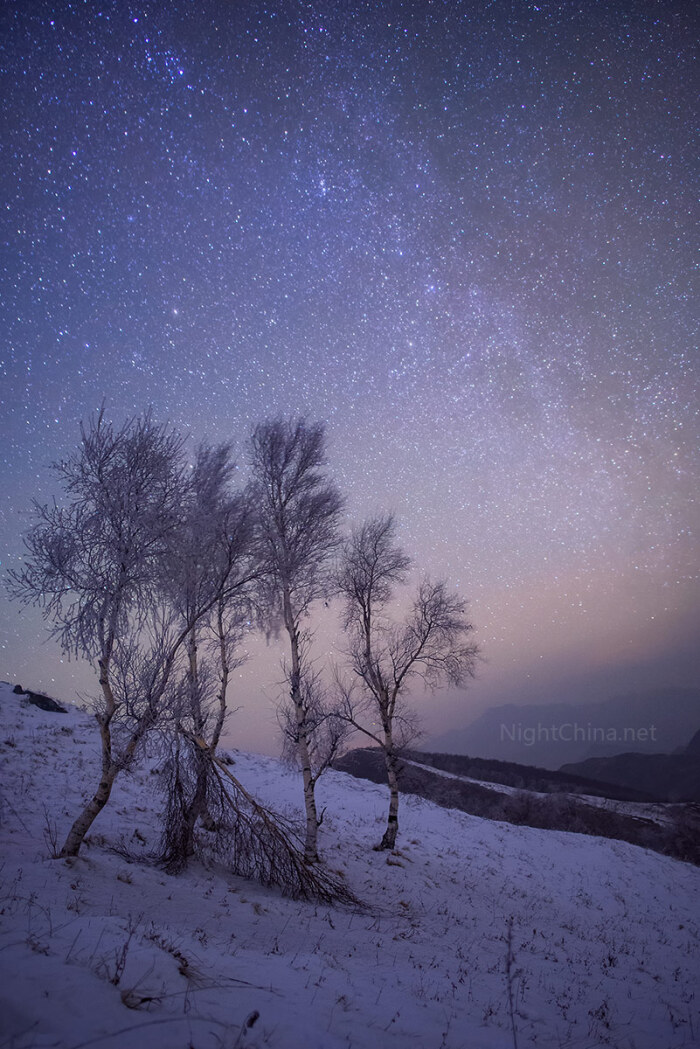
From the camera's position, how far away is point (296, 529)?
437 inches

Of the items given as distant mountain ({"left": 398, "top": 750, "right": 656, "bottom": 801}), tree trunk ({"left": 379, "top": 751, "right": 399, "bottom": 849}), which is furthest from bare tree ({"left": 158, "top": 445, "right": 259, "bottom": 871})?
distant mountain ({"left": 398, "top": 750, "right": 656, "bottom": 801})

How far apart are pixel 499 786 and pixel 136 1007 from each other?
36436mm

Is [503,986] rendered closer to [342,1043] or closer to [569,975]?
[569,975]

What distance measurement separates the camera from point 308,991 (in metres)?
4.00

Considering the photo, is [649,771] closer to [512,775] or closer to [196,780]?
[512,775]

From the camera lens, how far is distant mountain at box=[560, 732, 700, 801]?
223 ft

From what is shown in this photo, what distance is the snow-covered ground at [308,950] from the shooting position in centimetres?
299

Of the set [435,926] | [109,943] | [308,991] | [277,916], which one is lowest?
[435,926]

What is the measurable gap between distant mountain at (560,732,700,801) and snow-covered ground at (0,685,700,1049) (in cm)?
7054

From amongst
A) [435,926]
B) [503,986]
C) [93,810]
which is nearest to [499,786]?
[435,926]

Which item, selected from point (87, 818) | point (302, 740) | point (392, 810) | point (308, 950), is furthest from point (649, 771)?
point (87, 818)

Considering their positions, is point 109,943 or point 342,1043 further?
point 109,943

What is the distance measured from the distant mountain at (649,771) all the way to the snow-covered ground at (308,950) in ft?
231

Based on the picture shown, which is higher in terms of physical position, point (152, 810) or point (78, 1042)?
point (78, 1042)
